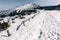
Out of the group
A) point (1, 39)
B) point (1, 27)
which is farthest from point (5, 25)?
point (1, 39)

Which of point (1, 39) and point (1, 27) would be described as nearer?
point (1, 39)

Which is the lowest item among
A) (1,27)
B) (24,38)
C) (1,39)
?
(1,27)

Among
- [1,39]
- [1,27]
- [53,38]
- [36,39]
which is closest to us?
[36,39]

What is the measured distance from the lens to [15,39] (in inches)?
325

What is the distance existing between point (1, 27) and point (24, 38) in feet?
24.1

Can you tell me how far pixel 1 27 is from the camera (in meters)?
15.0

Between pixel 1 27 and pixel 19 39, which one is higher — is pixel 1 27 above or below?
below

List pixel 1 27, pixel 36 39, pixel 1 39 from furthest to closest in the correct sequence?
pixel 1 27
pixel 1 39
pixel 36 39

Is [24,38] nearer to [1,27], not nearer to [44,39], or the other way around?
[44,39]

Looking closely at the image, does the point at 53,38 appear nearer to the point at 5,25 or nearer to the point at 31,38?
the point at 31,38

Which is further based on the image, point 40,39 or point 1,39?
point 1,39

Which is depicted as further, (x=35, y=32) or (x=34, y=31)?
(x=34, y=31)

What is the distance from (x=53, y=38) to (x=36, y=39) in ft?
4.37

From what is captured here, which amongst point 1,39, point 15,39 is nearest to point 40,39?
point 15,39
